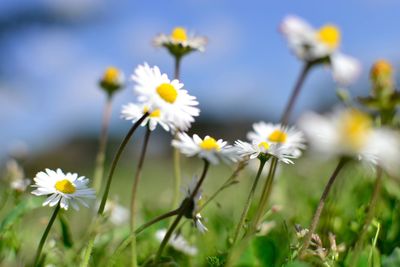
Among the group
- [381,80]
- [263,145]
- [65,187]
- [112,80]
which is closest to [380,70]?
[381,80]

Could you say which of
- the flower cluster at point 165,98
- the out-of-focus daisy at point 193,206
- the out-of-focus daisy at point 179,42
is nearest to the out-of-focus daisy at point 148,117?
the flower cluster at point 165,98

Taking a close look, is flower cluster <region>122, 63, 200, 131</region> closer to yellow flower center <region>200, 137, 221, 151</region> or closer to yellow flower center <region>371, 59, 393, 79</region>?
yellow flower center <region>200, 137, 221, 151</region>

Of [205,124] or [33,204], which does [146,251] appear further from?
[205,124]

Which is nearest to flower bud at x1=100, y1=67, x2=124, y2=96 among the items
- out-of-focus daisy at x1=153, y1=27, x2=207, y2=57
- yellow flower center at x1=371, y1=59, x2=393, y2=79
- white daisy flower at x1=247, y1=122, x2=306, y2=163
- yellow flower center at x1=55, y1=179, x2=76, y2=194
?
out-of-focus daisy at x1=153, y1=27, x2=207, y2=57

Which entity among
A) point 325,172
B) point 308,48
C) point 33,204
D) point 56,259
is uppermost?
point 308,48

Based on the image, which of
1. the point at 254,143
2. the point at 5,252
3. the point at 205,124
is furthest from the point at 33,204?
the point at 205,124
